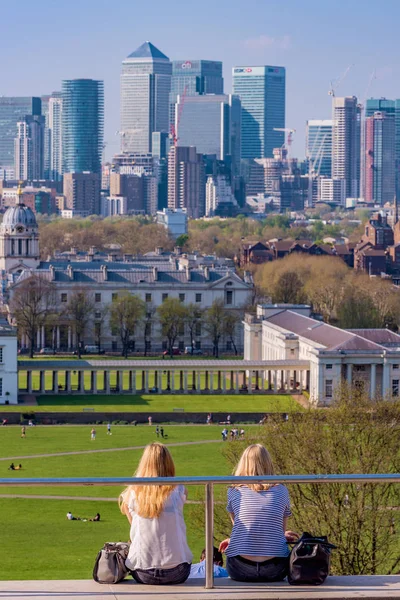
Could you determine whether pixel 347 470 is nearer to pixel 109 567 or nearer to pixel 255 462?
pixel 255 462

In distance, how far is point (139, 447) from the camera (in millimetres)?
56000

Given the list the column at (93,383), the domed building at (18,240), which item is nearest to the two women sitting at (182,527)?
the column at (93,383)

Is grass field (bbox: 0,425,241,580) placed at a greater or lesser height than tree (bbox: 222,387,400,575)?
lesser

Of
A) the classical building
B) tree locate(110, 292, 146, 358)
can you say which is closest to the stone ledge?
the classical building

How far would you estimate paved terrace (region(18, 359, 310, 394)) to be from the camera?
78.4 meters

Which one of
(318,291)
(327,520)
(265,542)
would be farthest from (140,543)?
(318,291)

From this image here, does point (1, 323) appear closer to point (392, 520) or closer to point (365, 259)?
point (392, 520)

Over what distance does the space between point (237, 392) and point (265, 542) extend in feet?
213

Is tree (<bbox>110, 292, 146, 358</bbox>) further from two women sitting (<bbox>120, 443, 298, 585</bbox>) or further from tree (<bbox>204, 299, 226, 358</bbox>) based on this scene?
two women sitting (<bbox>120, 443, 298, 585</bbox>)

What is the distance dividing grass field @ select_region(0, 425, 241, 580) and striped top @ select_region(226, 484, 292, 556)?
15.2 meters

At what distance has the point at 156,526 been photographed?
1320cm

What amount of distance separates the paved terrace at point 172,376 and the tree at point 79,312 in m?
15.0

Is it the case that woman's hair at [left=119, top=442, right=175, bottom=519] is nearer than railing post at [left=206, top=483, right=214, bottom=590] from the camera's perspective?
No

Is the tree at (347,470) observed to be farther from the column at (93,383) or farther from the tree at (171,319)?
the tree at (171,319)
